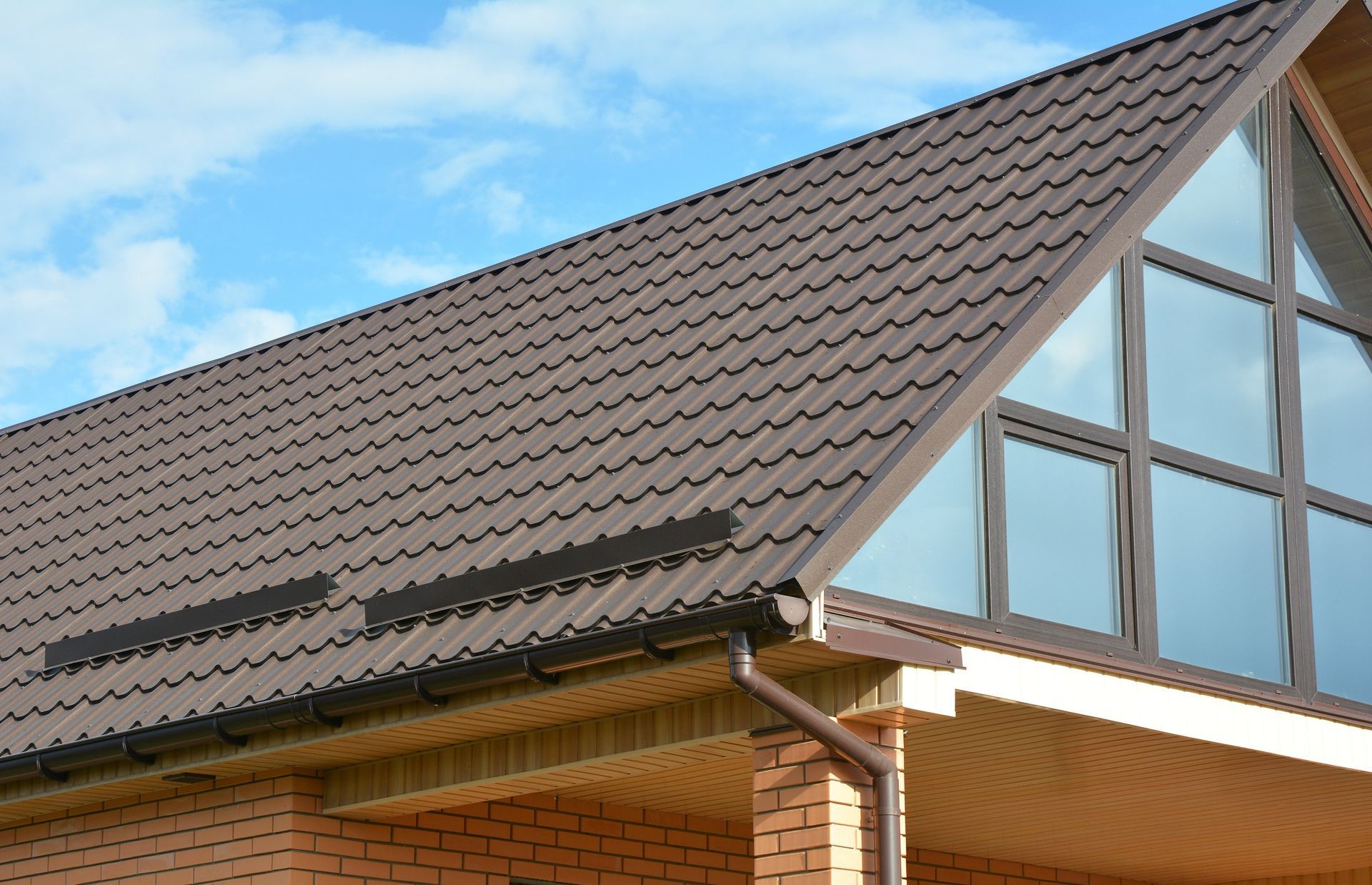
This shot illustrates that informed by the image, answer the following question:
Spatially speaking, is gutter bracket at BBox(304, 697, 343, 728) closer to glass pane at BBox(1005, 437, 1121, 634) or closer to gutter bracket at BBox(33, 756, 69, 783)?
gutter bracket at BBox(33, 756, 69, 783)

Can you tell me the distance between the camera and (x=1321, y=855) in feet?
37.6

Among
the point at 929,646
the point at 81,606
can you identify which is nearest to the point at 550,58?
the point at 81,606

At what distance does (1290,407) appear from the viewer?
916 cm

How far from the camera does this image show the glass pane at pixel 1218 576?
26.9 feet

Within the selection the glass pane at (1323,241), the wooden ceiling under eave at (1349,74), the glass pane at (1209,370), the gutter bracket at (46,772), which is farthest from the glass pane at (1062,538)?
the gutter bracket at (46,772)

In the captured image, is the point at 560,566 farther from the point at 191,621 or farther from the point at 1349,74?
the point at 1349,74

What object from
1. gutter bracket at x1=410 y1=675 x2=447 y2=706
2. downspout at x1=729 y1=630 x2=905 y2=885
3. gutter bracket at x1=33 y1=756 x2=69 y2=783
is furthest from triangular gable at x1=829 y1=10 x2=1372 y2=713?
gutter bracket at x1=33 y1=756 x2=69 y2=783

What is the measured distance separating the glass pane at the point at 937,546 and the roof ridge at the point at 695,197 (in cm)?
318

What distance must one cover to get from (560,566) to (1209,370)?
3553 millimetres

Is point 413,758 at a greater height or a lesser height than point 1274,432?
lesser

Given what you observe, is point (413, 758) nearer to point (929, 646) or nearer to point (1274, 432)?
point (929, 646)

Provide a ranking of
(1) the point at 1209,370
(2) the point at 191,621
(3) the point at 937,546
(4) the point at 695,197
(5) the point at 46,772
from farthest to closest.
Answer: (4) the point at 695,197 → (2) the point at 191,621 → (1) the point at 1209,370 → (5) the point at 46,772 → (3) the point at 937,546

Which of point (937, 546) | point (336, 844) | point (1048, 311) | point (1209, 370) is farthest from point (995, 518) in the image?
point (336, 844)

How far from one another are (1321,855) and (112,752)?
7.64 m
